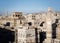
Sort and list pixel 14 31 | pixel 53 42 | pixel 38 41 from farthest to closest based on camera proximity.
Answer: pixel 14 31 → pixel 38 41 → pixel 53 42

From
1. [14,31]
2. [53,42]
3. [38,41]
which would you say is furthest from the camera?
[14,31]

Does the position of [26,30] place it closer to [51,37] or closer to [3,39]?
[51,37]

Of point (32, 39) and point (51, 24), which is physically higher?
point (51, 24)

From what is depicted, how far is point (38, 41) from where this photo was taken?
692 inches

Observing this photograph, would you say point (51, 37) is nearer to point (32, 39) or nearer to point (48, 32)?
point (48, 32)

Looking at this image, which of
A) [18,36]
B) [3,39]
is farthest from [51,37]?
[3,39]

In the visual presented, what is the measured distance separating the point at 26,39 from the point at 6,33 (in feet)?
15.1

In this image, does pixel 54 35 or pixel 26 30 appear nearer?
pixel 26 30

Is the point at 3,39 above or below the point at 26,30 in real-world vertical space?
below

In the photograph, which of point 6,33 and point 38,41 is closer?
point 38,41

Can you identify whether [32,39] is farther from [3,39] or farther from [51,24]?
[3,39]

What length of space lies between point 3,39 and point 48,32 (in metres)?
5.80

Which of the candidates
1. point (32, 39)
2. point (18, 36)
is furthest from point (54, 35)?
point (18, 36)

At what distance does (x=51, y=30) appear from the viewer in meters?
17.2
